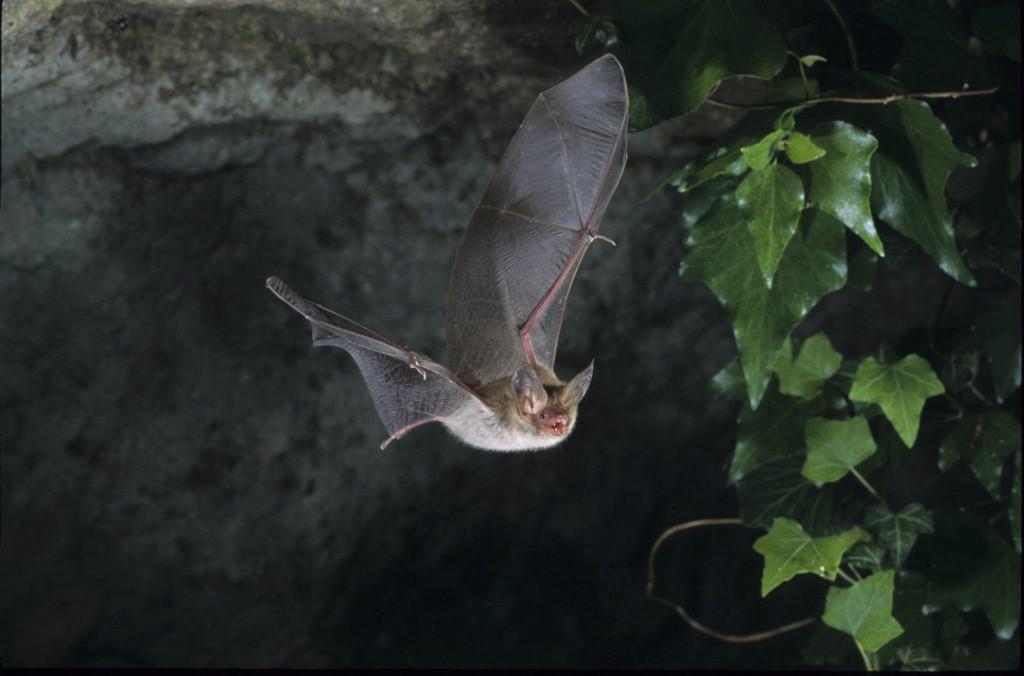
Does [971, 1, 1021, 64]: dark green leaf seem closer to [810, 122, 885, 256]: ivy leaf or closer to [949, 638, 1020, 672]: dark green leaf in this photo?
[810, 122, 885, 256]: ivy leaf

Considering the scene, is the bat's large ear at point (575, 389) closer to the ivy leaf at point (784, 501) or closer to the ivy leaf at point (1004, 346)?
the ivy leaf at point (784, 501)

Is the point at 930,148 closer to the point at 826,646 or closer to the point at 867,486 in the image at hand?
the point at 867,486

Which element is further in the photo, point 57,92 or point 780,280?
point 57,92

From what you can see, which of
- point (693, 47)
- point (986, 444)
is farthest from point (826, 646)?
point (693, 47)

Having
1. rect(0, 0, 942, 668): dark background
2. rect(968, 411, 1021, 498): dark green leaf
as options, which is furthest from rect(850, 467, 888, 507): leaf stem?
rect(0, 0, 942, 668): dark background

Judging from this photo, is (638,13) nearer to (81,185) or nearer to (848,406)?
(848,406)

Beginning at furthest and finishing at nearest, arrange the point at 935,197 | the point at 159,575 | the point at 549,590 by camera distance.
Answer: the point at 549,590, the point at 159,575, the point at 935,197

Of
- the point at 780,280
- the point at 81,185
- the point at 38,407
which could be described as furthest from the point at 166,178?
the point at 780,280
